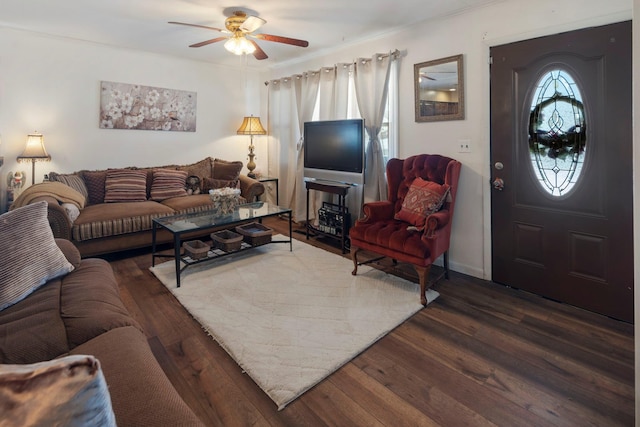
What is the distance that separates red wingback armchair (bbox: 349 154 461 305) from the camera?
2.65 m

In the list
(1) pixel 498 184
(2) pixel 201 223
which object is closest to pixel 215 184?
(2) pixel 201 223

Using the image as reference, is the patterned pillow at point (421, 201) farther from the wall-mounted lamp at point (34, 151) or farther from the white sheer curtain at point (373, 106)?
the wall-mounted lamp at point (34, 151)

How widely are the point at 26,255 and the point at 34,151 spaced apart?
2.79m

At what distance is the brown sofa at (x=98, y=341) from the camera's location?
0.93 metres

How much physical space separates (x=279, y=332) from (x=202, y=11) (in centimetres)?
291

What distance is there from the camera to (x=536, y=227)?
9.02 ft

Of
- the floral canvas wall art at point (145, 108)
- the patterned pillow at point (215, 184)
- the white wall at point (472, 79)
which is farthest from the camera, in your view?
the patterned pillow at point (215, 184)

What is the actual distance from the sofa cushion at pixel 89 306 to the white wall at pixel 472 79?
9.29ft

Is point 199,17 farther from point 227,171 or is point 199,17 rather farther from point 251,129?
point 251,129

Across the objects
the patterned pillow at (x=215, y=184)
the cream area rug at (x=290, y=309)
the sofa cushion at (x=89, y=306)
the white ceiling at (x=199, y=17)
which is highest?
the white ceiling at (x=199, y=17)

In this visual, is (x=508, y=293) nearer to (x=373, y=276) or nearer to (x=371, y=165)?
(x=373, y=276)

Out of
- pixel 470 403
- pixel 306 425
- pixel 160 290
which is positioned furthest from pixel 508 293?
pixel 160 290

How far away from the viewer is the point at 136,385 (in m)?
1.01

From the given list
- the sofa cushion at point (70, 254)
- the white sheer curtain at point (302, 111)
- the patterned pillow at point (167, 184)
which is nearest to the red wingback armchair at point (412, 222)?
the white sheer curtain at point (302, 111)
